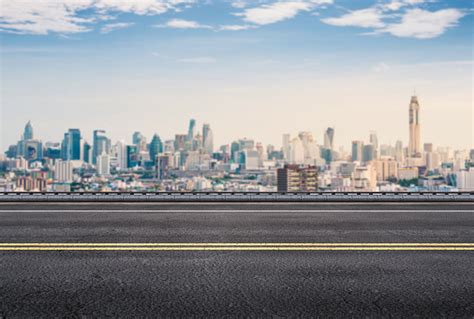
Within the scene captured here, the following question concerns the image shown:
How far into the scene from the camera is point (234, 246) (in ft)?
21.2

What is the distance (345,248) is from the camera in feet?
20.9

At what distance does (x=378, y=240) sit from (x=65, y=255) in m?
4.91

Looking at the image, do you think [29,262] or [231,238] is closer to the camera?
Result: [29,262]

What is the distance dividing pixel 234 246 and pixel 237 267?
1057 millimetres

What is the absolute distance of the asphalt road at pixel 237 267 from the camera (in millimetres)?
4184

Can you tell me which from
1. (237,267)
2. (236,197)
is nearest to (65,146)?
(236,197)

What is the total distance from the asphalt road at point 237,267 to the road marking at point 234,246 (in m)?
0.03

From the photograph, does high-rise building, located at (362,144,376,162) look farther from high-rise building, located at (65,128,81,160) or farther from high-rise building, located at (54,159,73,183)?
high-rise building, located at (54,159,73,183)

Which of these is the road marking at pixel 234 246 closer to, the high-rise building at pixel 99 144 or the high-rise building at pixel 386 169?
the high-rise building at pixel 386 169

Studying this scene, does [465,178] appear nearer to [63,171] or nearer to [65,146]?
[63,171]

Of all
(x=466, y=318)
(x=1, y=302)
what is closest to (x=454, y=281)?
(x=466, y=318)

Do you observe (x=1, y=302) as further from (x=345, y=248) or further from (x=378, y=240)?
(x=378, y=240)

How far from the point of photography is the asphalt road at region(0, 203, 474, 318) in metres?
4.18

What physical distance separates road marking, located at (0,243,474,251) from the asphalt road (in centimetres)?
3
